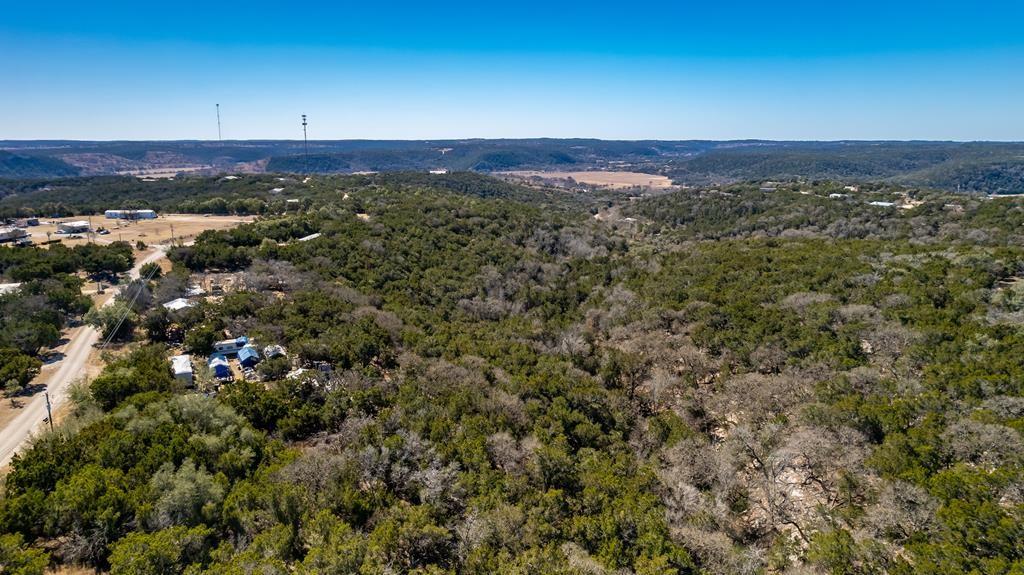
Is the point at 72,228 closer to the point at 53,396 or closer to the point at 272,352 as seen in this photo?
the point at 53,396

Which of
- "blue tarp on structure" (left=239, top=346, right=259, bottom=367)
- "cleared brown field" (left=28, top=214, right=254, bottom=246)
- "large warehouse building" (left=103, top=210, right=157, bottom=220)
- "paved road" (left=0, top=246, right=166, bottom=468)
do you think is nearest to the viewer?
"paved road" (left=0, top=246, right=166, bottom=468)

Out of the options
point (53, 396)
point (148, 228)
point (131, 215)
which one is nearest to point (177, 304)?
point (53, 396)

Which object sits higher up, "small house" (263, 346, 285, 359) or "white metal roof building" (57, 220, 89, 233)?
"white metal roof building" (57, 220, 89, 233)

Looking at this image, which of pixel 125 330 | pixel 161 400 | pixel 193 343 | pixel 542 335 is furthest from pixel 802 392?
pixel 125 330

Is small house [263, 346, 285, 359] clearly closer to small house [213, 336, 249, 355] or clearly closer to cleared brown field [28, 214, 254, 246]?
small house [213, 336, 249, 355]

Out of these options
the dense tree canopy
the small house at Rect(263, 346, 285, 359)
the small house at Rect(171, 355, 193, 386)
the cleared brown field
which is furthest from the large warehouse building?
the small house at Rect(263, 346, 285, 359)

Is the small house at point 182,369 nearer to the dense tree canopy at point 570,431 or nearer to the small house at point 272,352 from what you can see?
the dense tree canopy at point 570,431

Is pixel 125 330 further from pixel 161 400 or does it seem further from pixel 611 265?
pixel 611 265
